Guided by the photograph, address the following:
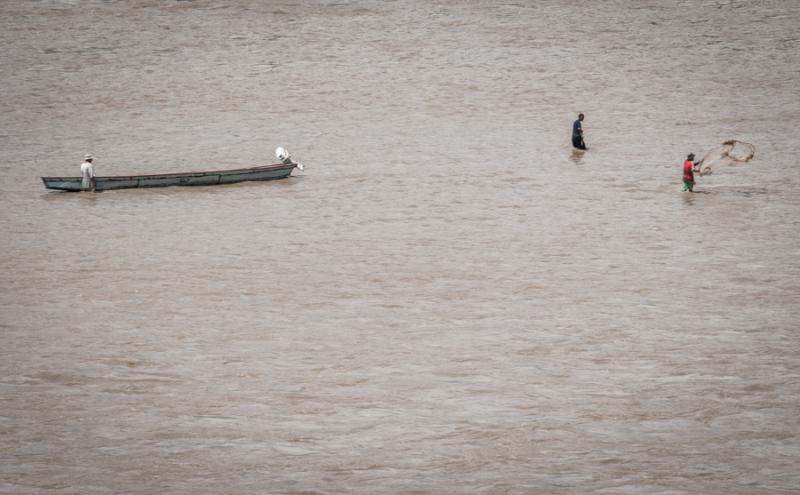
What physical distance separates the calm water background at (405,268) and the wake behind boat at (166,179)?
331 mm

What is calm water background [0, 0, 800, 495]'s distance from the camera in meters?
13.6

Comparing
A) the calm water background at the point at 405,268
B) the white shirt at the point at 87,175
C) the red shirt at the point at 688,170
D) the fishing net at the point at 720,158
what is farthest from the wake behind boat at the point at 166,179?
the fishing net at the point at 720,158

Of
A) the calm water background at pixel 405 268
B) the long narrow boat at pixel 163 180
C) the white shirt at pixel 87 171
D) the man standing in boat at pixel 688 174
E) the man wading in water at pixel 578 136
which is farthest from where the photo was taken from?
the man wading in water at pixel 578 136

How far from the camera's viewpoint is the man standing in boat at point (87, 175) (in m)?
30.1

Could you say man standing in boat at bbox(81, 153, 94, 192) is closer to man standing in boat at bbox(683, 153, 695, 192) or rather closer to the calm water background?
the calm water background

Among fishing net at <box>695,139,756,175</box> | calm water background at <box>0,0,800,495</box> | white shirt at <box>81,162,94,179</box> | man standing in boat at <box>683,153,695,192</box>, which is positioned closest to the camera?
calm water background at <box>0,0,800,495</box>

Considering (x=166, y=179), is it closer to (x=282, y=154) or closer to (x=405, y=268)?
(x=282, y=154)

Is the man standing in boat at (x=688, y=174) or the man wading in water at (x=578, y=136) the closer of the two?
the man standing in boat at (x=688, y=174)

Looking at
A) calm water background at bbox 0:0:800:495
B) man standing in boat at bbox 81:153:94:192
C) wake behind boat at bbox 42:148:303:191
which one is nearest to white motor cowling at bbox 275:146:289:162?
wake behind boat at bbox 42:148:303:191

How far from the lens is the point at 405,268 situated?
74.4 feet

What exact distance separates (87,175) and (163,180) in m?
2.17

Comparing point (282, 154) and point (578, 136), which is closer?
point (282, 154)

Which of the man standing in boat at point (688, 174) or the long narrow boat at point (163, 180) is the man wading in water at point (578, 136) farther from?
the long narrow boat at point (163, 180)

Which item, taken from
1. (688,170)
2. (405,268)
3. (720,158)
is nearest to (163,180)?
(405,268)
